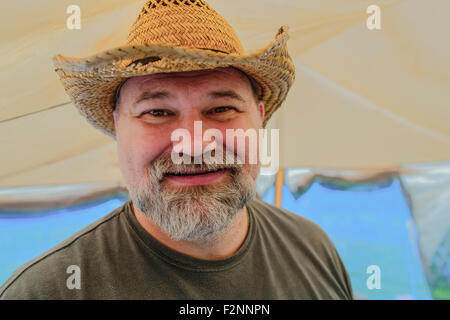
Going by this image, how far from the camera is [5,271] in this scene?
62.9 inches

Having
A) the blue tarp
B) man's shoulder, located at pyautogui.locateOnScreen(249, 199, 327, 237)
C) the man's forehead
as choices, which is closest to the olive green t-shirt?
man's shoulder, located at pyautogui.locateOnScreen(249, 199, 327, 237)

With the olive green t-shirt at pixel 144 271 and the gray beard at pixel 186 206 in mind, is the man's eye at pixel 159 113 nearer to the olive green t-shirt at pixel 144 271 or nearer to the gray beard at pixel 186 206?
the gray beard at pixel 186 206

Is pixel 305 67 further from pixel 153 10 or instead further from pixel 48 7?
pixel 48 7

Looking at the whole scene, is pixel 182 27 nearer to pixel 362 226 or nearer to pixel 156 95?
pixel 156 95

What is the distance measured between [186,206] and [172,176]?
0.26 feet

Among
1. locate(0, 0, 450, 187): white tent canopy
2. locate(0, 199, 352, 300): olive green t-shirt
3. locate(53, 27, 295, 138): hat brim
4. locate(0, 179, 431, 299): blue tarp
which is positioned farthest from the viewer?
locate(0, 179, 431, 299): blue tarp

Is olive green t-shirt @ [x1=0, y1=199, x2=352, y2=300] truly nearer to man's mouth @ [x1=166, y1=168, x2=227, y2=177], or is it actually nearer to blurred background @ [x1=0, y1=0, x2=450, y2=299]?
man's mouth @ [x1=166, y1=168, x2=227, y2=177]

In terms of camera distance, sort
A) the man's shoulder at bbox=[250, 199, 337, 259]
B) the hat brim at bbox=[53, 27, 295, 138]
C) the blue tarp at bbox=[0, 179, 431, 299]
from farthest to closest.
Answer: the blue tarp at bbox=[0, 179, 431, 299]
the man's shoulder at bbox=[250, 199, 337, 259]
the hat brim at bbox=[53, 27, 295, 138]

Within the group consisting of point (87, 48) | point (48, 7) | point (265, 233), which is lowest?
point (265, 233)

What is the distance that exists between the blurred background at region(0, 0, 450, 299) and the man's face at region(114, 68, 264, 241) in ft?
2.91

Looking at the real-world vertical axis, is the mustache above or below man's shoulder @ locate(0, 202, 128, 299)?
above

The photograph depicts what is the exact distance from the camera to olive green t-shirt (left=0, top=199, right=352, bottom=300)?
0.73 m
